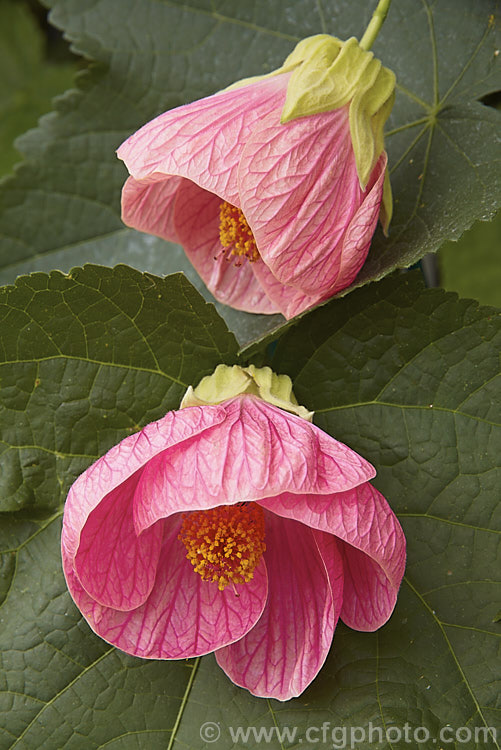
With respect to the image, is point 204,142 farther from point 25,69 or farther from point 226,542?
point 25,69

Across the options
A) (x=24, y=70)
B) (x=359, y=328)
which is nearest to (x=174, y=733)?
(x=359, y=328)

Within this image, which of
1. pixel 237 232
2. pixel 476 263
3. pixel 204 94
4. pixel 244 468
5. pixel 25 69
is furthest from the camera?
pixel 25 69

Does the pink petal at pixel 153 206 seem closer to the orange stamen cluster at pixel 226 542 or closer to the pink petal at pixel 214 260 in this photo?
the pink petal at pixel 214 260

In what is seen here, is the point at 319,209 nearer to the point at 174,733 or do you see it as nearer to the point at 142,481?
the point at 142,481

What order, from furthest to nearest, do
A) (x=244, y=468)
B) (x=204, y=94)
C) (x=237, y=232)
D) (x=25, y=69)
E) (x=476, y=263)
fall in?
(x=25, y=69)
(x=476, y=263)
(x=204, y=94)
(x=237, y=232)
(x=244, y=468)

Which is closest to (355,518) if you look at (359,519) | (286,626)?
(359,519)
